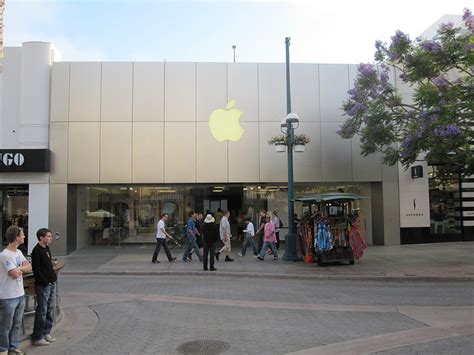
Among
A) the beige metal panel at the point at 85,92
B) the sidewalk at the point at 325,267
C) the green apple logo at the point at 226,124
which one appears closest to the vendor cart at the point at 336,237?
the sidewalk at the point at 325,267

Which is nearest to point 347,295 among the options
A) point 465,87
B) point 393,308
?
point 393,308

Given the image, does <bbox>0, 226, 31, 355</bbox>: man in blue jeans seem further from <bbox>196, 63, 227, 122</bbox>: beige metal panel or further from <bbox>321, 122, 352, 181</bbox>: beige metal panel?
<bbox>321, 122, 352, 181</bbox>: beige metal panel

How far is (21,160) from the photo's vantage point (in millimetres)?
18250

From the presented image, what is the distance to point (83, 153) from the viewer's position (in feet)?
62.2

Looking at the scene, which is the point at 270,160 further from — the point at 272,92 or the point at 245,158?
the point at 272,92

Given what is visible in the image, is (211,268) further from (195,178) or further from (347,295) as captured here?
(195,178)

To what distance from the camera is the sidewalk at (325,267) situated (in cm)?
1265

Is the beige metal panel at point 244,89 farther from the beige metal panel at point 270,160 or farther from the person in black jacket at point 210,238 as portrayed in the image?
the person in black jacket at point 210,238

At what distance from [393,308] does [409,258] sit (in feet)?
24.3

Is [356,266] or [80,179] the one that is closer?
[356,266]

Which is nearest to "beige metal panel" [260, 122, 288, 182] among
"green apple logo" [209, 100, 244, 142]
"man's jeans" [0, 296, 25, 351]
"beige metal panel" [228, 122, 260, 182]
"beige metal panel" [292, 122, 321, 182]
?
"beige metal panel" [228, 122, 260, 182]

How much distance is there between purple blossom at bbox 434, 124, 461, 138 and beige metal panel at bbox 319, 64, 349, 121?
6.72m

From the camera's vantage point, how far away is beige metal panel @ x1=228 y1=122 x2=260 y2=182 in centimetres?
1934

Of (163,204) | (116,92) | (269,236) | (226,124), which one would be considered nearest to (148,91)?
(116,92)
